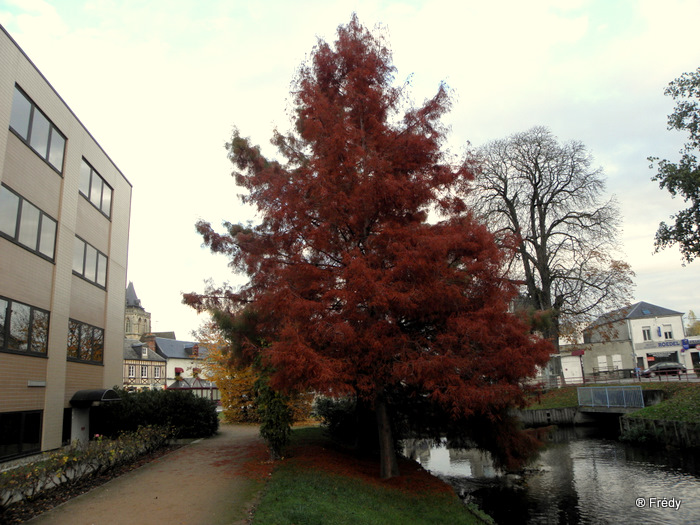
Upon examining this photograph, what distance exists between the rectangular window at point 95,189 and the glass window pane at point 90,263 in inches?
76.7

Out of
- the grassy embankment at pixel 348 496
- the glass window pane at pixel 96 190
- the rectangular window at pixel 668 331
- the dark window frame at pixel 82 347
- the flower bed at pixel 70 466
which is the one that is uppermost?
the glass window pane at pixel 96 190

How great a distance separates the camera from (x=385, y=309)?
10766 millimetres

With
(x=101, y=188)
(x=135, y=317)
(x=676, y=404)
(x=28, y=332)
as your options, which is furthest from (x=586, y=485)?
(x=135, y=317)

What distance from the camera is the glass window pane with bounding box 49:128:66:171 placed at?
1655cm

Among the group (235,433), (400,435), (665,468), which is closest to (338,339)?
(400,435)

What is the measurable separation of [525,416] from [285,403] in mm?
23600

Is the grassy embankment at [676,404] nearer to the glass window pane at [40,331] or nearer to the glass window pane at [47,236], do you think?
the glass window pane at [40,331]

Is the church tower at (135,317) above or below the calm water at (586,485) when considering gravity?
above

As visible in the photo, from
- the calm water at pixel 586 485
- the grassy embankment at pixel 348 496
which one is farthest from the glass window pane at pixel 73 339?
the calm water at pixel 586 485

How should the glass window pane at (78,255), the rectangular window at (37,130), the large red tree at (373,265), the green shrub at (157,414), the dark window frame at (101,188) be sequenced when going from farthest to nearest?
the dark window frame at (101,188)
the glass window pane at (78,255)
the green shrub at (157,414)
the rectangular window at (37,130)
the large red tree at (373,265)

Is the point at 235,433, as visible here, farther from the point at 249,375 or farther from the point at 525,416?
the point at 525,416

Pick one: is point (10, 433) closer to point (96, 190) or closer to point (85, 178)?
point (85, 178)

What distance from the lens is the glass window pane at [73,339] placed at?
1736 centimetres

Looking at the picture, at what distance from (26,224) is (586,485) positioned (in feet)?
63.3
